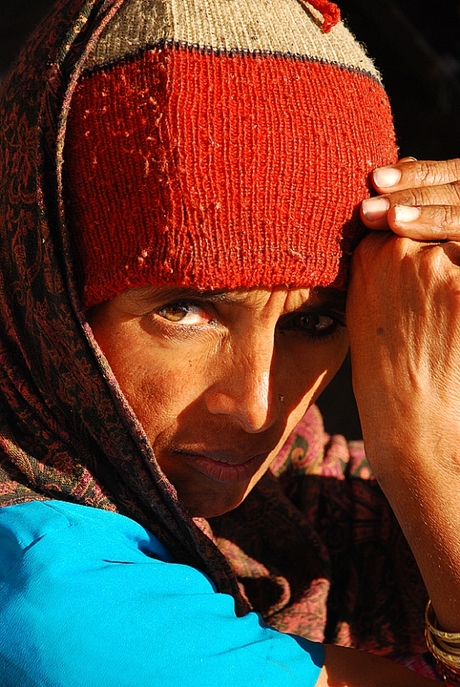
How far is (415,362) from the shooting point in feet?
5.65

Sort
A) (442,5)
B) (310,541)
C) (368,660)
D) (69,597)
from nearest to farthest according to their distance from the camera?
(69,597), (368,660), (310,541), (442,5)

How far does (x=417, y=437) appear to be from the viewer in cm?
168

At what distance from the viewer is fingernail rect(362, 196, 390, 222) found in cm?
176

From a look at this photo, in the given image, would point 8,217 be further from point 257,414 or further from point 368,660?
point 368,660

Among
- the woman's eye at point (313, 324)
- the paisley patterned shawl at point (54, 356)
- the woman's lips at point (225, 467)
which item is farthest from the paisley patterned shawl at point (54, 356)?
the woman's eye at point (313, 324)

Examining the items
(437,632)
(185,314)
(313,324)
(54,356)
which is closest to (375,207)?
(313,324)

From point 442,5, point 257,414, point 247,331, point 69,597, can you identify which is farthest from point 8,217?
point 442,5

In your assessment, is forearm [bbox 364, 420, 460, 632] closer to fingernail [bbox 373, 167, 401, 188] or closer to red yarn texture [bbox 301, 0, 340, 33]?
fingernail [bbox 373, 167, 401, 188]

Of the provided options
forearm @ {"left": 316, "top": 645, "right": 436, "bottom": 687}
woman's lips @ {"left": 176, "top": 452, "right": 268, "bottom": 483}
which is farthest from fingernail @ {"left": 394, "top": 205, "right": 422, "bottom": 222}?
forearm @ {"left": 316, "top": 645, "right": 436, "bottom": 687}

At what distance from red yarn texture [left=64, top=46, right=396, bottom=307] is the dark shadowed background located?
2.13 metres

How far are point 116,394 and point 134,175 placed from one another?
19.1 inches

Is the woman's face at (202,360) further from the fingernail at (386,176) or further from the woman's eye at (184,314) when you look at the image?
the fingernail at (386,176)

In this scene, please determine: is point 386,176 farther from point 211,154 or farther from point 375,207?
point 211,154

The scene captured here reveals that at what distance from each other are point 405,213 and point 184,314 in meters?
0.55
